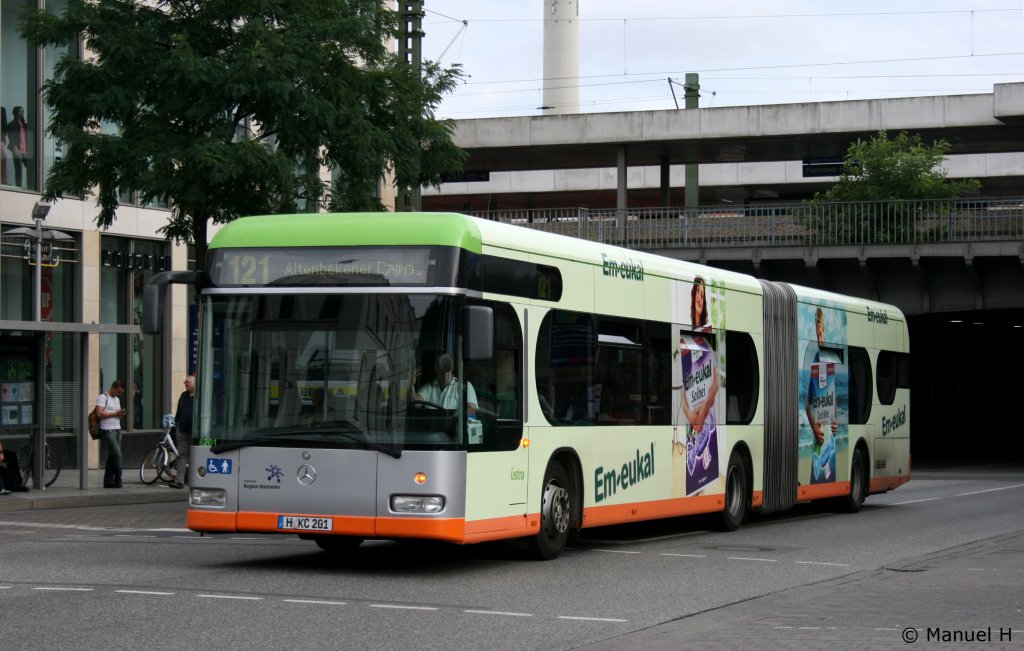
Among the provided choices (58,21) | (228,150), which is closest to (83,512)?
(228,150)

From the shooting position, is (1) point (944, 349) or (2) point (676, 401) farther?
(1) point (944, 349)

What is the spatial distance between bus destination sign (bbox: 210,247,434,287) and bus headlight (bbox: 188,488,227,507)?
1674 millimetres

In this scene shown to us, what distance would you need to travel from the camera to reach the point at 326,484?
12.1 metres

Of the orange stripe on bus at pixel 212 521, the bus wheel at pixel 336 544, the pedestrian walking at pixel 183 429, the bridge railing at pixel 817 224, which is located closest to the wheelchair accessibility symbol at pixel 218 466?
the orange stripe on bus at pixel 212 521

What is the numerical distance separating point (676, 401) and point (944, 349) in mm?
47437

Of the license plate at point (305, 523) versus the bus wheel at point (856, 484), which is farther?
the bus wheel at point (856, 484)

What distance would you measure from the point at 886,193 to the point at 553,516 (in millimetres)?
29711

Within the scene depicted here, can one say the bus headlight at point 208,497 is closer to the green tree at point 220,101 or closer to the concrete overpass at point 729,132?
the green tree at point 220,101

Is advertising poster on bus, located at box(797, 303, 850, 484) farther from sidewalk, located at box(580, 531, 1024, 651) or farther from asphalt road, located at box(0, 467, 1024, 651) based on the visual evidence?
sidewalk, located at box(580, 531, 1024, 651)

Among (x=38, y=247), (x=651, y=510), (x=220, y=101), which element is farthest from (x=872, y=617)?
(x=38, y=247)

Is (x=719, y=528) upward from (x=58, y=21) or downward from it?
downward

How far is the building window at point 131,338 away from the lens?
98.2 ft

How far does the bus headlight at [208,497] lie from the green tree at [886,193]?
2742 centimetres

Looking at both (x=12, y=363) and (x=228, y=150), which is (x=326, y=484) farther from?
(x=12, y=363)
